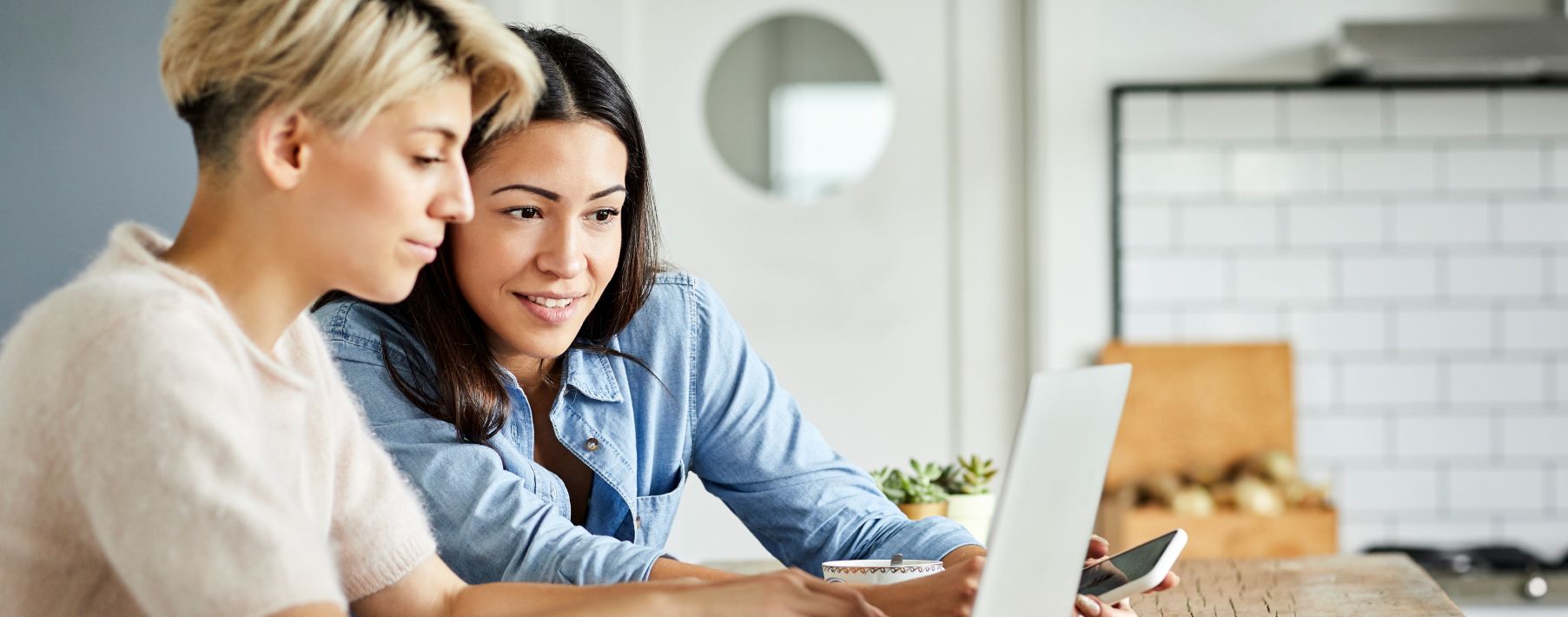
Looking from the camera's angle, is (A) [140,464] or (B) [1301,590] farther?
(B) [1301,590]

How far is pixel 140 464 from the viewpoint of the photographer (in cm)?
70

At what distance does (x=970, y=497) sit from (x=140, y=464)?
2.98ft

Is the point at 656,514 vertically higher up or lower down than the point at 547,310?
lower down

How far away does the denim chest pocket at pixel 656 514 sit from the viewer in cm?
144

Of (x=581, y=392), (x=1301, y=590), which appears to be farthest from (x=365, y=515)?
(x=1301, y=590)

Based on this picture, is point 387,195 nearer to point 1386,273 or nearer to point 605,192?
point 605,192

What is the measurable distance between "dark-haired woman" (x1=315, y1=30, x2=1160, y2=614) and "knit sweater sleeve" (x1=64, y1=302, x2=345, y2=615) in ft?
1.44

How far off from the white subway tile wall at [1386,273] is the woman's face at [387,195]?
216cm

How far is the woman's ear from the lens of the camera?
2.61 ft

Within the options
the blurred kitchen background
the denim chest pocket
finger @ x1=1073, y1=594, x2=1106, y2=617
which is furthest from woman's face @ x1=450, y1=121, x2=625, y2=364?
the blurred kitchen background

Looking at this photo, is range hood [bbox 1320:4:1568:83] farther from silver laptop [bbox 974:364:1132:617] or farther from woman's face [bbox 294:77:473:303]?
woman's face [bbox 294:77:473:303]

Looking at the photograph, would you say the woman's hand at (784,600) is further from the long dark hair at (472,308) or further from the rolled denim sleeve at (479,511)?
the long dark hair at (472,308)

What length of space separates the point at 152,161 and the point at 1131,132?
1893 millimetres

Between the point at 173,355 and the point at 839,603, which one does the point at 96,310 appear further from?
the point at 839,603
